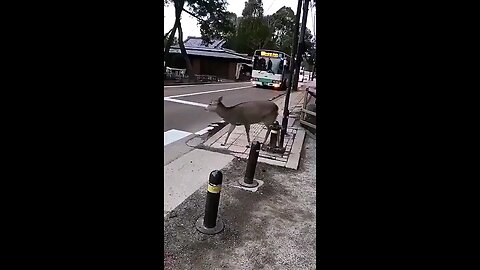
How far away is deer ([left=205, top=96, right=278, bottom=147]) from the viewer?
3.97 meters

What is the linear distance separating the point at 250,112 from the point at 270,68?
885 centimetres

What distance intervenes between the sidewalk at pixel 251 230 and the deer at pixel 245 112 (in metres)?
0.99

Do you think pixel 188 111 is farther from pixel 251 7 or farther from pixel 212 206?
pixel 212 206

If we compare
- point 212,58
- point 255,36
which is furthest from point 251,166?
point 255,36

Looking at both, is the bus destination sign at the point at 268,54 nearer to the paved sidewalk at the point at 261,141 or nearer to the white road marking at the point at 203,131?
the paved sidewalk at the point at 261,141

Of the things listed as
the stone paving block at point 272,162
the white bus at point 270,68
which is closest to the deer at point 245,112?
the stone paving block at point 272,162

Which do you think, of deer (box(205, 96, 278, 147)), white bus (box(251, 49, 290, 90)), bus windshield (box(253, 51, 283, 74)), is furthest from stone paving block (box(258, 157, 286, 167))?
bus windshield (box(253, 51, 283, 74))
